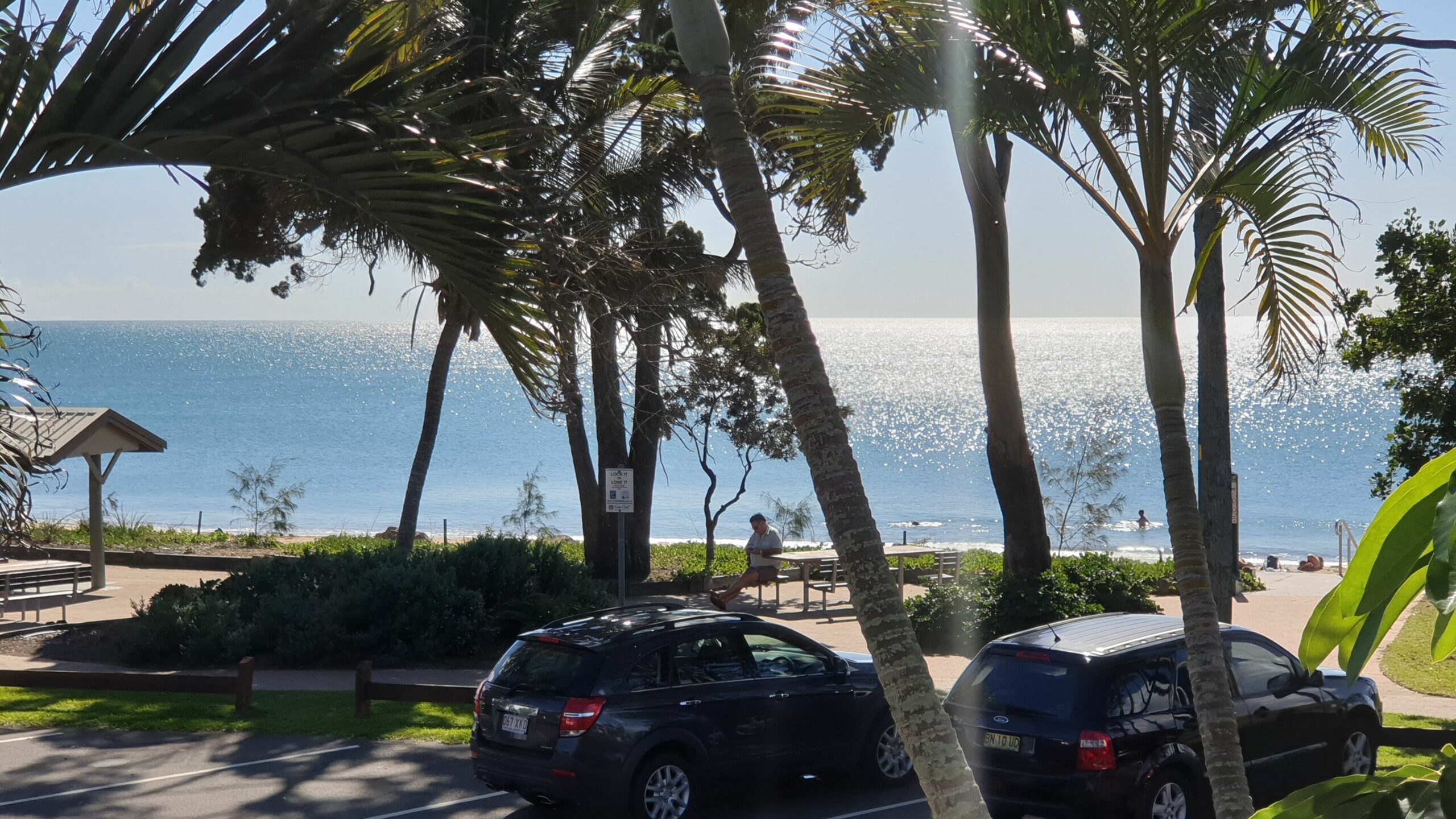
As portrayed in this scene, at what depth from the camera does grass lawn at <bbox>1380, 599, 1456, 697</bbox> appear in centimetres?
1587

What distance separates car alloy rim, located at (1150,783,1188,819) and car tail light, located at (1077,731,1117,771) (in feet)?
1.61

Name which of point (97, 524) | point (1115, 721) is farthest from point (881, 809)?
point (97, 524)

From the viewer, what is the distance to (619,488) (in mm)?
15172

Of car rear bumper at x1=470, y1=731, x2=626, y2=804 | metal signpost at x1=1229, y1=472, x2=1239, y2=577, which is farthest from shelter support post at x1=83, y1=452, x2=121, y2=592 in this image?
metal signpost at x1=1229, y1=472, x2=1239, y2=577

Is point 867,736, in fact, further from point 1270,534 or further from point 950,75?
point 1270,534

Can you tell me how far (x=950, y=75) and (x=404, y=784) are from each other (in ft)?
25.4

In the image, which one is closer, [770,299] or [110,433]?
[770,299]

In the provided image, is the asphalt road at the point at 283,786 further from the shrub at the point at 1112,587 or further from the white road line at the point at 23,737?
the shrub at the point at 1112,587

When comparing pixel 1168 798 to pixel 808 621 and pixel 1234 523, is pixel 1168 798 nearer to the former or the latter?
pixel 1234 523

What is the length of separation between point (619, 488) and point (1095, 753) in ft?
26.7

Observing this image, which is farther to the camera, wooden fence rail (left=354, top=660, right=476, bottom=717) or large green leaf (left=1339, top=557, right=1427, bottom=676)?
wooden fence rail (left=354, top=660, right=476, bottom=717)

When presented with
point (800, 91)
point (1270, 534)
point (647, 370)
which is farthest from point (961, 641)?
point (1270, 534)

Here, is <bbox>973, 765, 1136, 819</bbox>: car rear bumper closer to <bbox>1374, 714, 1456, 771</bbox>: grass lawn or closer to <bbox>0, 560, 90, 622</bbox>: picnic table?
<bbox>1374, 714, 1456, 771</bbox>: grass lawn

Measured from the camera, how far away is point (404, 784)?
33.2 ft
